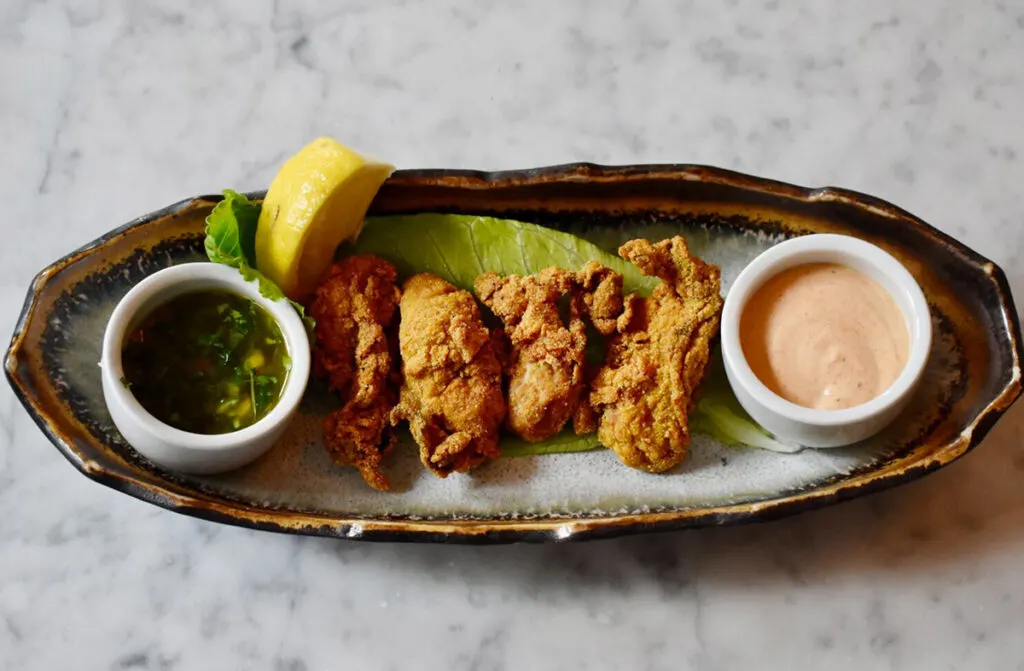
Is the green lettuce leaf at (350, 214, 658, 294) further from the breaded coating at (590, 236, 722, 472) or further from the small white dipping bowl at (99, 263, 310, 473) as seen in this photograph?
the small white dipping bowl at (99, 263, 310, 473)

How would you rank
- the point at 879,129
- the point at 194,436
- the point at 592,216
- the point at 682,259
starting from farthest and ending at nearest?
1. the point at 879,129
2. the point at 592,216
3. the point at 682,259
4. the point at 194,436

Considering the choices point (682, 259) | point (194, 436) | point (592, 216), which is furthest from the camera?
point (592, 216)

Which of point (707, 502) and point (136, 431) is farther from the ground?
point (136, 431)

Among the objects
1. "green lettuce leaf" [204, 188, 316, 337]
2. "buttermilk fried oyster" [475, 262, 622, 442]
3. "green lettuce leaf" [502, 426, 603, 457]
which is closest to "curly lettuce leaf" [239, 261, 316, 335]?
"green lettuce leaf" [204, 188, 316, 337]

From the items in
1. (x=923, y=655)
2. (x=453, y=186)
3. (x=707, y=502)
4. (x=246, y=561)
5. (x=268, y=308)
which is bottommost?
(x=923, y=655)

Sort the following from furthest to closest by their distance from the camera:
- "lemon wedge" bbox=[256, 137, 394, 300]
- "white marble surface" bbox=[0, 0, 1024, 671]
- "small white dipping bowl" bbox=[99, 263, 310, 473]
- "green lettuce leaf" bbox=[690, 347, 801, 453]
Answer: "white marble surface" bbox=[0, 0, 1024, 671] → "green lettuce leaf" bbox=[690, 347, 801, 453] → "lemon wedge" bbox=[256, 137, 394, 300] → "small white dipping bowl" bbox=[99, 263, 310, 473]

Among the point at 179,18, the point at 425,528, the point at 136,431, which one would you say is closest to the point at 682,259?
the point at 425,528

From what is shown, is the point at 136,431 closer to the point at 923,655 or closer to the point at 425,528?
the point at 425,528
